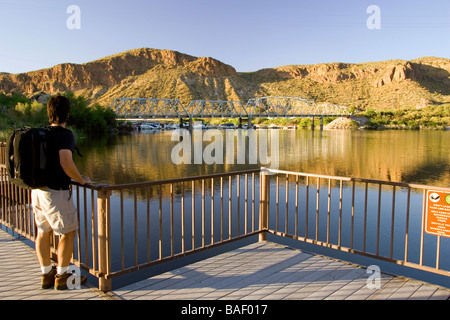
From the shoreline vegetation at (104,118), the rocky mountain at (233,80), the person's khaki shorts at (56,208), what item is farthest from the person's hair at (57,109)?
the rocky mountain at (233,80)

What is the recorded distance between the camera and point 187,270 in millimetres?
4086

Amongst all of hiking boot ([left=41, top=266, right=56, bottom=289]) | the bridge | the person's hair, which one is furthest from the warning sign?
the bridge

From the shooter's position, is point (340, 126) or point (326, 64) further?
point (326, 64)

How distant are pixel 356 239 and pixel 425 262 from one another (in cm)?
142

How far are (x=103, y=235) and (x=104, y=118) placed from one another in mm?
63406

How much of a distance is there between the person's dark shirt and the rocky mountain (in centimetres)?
11321

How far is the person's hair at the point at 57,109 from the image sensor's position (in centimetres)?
321

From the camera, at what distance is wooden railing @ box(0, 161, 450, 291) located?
3.72 meters

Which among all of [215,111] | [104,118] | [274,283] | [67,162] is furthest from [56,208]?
[215,111]

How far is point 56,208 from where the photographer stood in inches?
128

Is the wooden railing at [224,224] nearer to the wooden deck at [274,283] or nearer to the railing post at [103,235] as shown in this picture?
the railing post at [103,235]

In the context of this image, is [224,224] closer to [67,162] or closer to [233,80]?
[67,162]
